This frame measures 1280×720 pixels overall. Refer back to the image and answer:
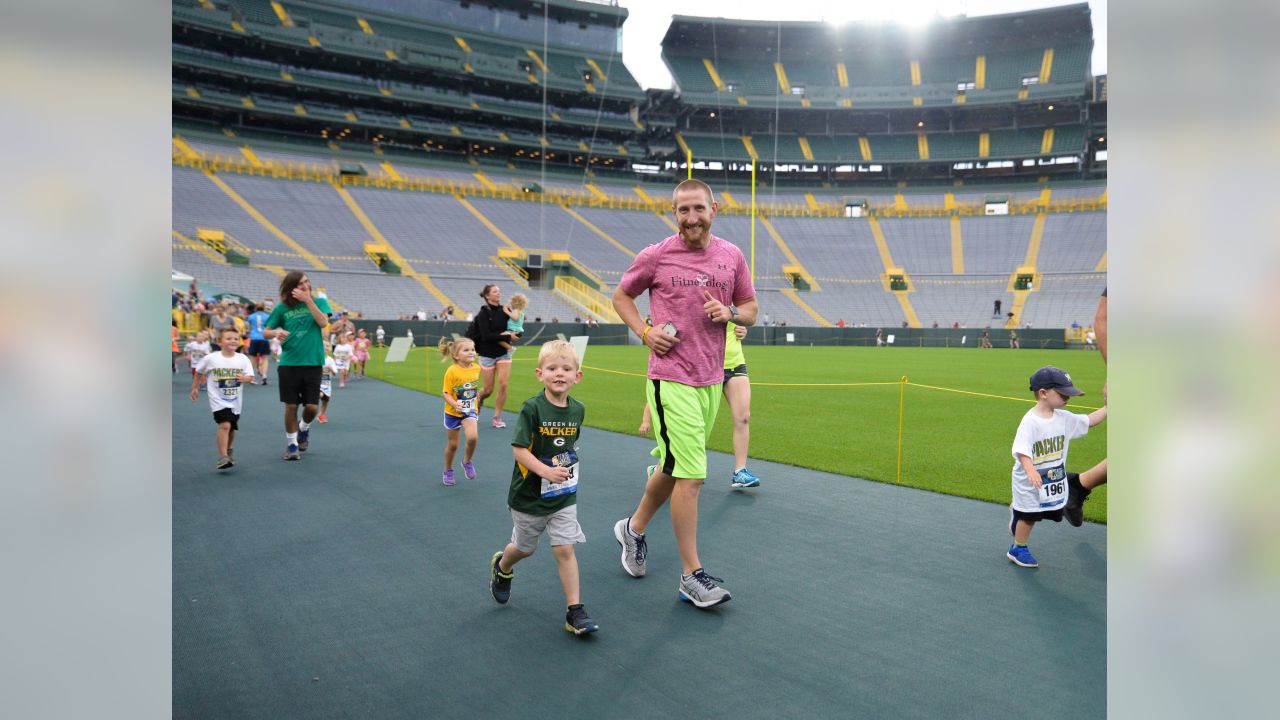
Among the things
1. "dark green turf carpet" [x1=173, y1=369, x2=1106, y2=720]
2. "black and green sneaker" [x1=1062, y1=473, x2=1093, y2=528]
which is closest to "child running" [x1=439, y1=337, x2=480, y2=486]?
"dark green turf carpet" [x1=173, y1=369, x2=1106, y2=720]

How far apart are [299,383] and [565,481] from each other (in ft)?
17.8

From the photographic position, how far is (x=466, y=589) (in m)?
4.13

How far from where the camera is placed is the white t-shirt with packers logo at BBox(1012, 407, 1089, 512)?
4.42 m

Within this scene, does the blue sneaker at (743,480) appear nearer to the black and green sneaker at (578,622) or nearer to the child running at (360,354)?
the black and green sneaker at (578,622)

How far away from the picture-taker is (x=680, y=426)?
13.1 feet

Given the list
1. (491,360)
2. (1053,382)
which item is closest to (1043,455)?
(1053,382)

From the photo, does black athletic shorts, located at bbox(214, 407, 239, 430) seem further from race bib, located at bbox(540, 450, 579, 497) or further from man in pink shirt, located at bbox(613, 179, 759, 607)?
man in pink shirt, located at bbox(613, 179, 759, 607)

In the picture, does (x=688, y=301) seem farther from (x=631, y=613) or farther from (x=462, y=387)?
(x=462, y=387)

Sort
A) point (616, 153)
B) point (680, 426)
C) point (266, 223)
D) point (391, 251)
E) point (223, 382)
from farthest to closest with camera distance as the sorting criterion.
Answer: point (616, 153) < point (391, 251) < point (266, 223) < point (223, 382) < point (680, 426)

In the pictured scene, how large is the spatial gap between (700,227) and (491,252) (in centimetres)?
4470

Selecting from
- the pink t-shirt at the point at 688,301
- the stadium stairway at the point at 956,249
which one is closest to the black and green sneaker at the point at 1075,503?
the pink t-shirt at the point at 688,301

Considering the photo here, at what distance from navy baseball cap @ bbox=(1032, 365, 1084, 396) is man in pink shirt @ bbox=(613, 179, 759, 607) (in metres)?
1.83
